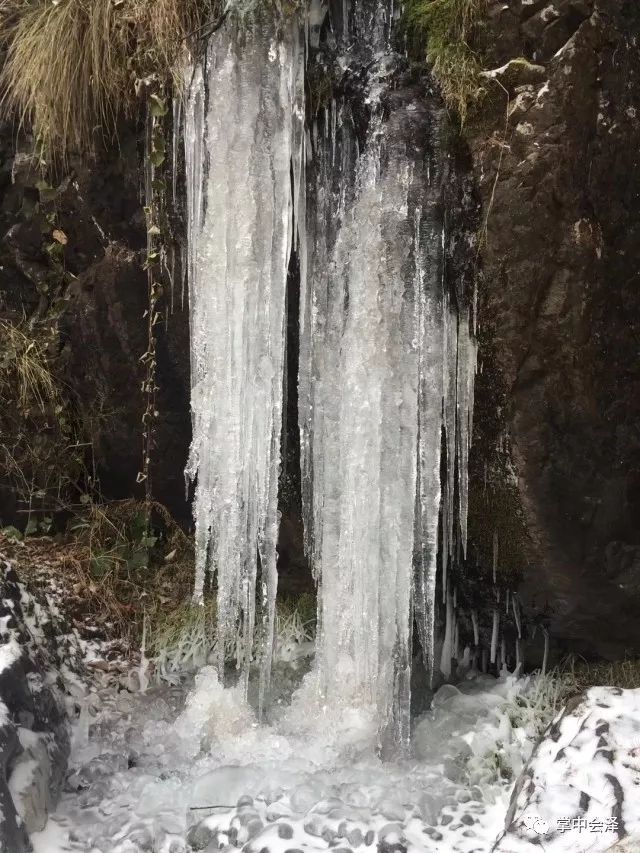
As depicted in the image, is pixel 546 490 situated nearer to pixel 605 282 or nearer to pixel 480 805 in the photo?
pixel 605 282

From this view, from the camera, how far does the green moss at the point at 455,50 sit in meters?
2.89

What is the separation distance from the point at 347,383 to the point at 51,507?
192 centimetres

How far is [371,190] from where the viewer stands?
3047 millimetres

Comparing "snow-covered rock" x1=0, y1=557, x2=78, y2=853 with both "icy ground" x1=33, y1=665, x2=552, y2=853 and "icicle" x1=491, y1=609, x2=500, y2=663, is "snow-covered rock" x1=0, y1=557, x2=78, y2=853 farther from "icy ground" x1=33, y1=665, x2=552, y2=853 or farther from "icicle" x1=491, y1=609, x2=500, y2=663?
"icicle" x1=491, y1=609, x2=500, y2=663

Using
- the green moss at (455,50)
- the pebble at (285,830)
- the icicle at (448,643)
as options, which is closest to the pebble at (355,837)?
the pebble at (285,830)

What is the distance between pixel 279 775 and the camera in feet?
9.82

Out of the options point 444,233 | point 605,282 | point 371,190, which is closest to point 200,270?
point 371,190

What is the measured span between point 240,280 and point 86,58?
4.29ft

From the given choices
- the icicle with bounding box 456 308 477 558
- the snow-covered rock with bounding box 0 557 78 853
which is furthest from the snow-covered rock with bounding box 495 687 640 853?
the snow-covered rock with bounding box 0 557 78 853

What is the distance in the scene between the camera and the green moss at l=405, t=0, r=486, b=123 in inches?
114

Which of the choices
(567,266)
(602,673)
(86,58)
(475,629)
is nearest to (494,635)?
(475,629)

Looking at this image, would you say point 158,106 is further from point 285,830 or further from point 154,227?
point 285,830

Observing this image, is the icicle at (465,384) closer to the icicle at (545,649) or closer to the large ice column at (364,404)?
the large ice column at (364,404)

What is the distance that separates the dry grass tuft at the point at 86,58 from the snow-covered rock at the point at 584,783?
2.97 meters
